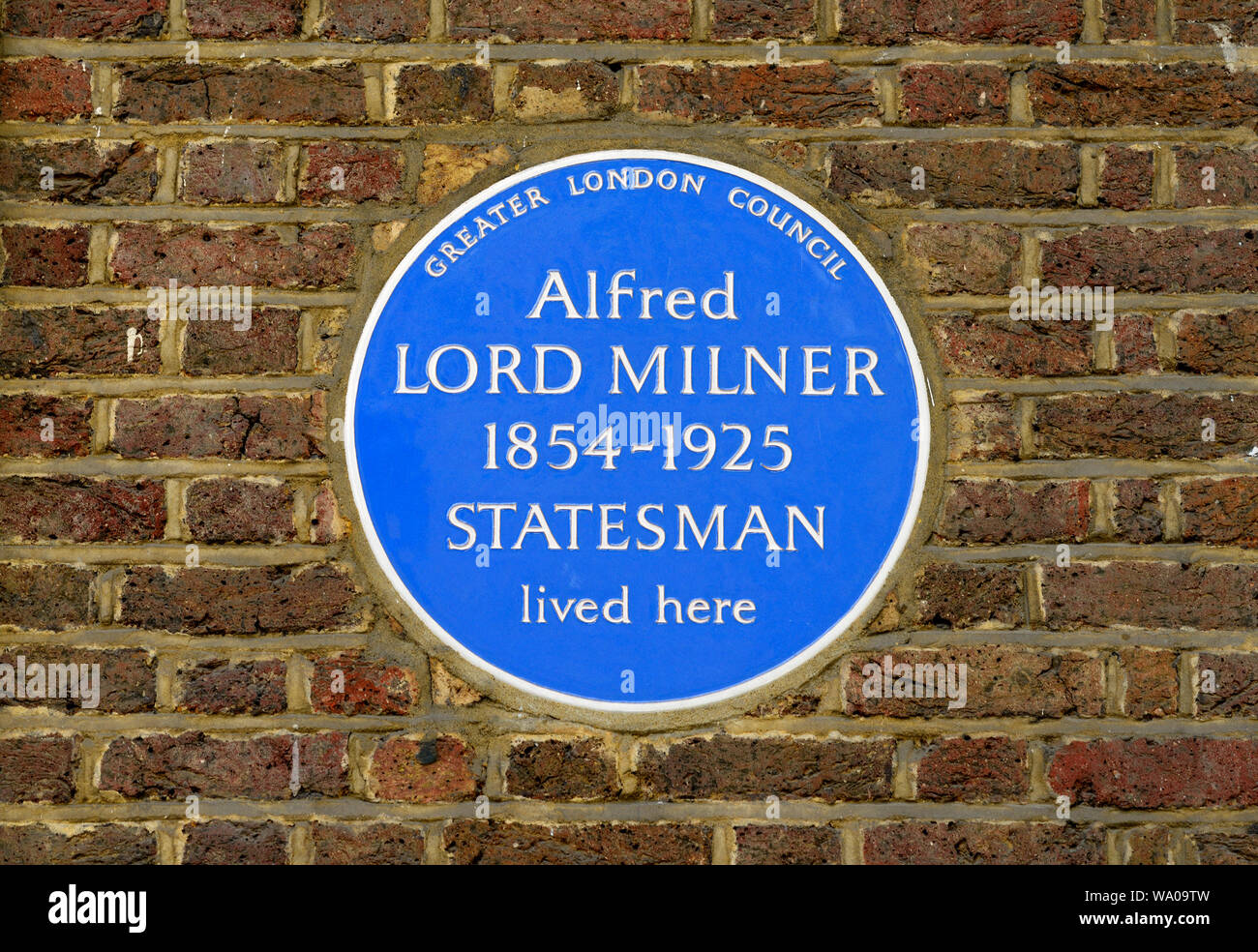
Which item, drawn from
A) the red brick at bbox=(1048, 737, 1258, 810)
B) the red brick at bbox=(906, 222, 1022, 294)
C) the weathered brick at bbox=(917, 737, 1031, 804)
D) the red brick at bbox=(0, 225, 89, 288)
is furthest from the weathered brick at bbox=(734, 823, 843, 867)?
the red brick at bbox=(0, 225, 89, 288)

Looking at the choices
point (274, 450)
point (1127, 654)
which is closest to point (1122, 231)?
point (1127, 654)

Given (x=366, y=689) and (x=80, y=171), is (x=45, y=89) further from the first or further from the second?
(x=366, y=689)

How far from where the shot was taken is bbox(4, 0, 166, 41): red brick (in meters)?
1.47

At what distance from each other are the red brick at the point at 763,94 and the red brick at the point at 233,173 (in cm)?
53

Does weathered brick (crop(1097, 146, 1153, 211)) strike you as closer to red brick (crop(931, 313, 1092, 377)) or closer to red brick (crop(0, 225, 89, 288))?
red brick (crop(931, 313, 1092, 377))

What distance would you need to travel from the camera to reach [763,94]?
4.85 feet

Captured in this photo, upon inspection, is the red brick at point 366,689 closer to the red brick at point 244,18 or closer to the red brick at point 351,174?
the red brick at point 351,174

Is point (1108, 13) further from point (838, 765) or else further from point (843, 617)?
point (838, 765)

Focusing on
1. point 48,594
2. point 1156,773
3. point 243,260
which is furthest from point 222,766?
point 1156,773

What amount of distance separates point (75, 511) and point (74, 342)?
236 mm

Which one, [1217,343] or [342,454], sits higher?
[1217,343]

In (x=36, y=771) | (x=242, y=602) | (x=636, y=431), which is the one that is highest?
(x=636, y=431)

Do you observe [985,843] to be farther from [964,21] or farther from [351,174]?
[351,174]
